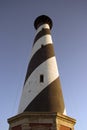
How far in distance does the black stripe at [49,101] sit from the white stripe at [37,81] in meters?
0.20

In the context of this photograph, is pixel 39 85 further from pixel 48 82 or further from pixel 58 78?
pixel 58 78

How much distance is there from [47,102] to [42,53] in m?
2.70

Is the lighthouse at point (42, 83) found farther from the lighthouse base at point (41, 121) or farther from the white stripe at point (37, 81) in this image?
the lighthouse base at point (41, 121)

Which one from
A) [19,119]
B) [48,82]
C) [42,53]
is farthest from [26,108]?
[42,53]

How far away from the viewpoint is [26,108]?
8430 mm

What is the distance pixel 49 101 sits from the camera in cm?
830

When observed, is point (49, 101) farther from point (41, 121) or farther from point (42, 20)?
point (42, 20)

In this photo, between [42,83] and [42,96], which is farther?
[42,83]

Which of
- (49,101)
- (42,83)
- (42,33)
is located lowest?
(49,101)

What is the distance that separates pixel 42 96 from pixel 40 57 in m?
2.16

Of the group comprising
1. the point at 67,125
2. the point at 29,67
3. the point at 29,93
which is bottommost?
the point at 67,125

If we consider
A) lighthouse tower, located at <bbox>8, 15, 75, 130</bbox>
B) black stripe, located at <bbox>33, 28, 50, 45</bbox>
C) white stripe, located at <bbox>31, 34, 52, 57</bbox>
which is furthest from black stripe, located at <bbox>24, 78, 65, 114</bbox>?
black stripe, located at <bbox>33, 28, 50, 45</bbox>

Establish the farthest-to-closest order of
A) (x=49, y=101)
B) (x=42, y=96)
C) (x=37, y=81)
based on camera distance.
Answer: (x=37, y=81) < (x=42, y=96) < (x=49, y=101)

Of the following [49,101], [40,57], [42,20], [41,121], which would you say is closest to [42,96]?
[49,101]
